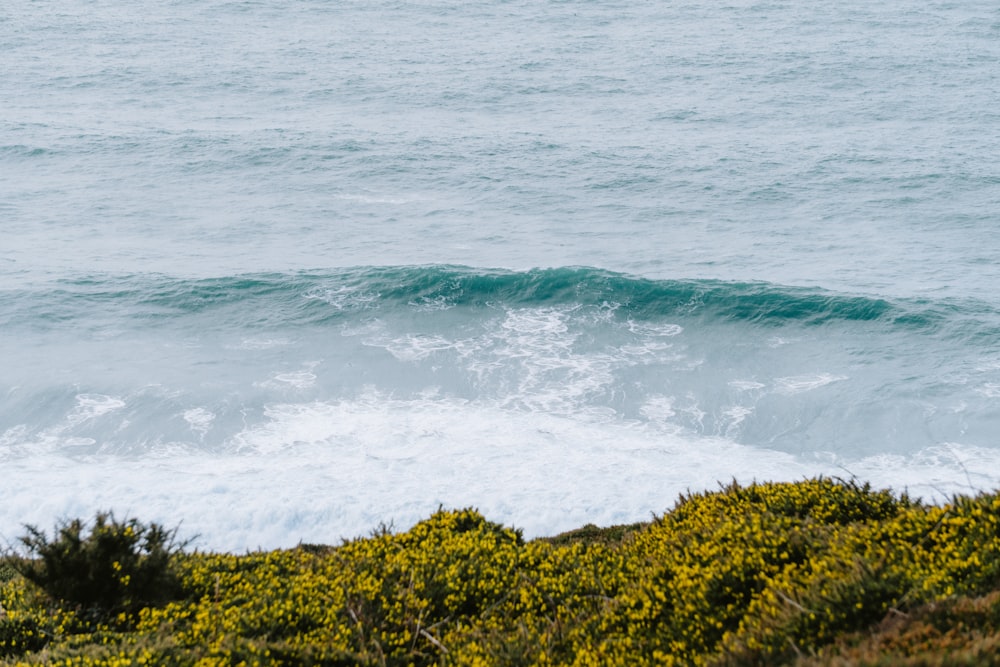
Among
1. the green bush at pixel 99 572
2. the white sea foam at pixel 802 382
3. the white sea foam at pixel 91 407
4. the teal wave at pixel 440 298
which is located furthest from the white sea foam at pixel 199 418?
the white sea foam at pixel 802 382

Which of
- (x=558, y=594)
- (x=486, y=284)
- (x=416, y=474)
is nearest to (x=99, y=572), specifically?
(x=558, y=594)

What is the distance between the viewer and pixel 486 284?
3675 cm

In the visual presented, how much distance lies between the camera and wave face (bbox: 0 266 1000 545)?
22000 millimetres

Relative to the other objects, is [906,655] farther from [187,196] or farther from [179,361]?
[187,196]

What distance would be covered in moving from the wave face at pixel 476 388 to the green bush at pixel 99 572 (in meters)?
10.4

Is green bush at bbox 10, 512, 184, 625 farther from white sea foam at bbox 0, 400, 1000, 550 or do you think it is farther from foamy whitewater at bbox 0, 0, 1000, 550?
white sea foam at bbox 0, 400, 1000, 550

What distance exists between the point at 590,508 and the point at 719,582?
12516 millimetres

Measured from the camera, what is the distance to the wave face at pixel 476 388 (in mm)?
22000

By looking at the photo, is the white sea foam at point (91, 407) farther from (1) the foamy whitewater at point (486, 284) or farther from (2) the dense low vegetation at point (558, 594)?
(2) the dense low vegetation at point (558, 594)

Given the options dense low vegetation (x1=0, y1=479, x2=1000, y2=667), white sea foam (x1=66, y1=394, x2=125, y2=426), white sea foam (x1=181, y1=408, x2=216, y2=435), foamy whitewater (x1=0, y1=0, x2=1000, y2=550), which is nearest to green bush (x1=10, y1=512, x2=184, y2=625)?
dense low vegetation (x1=0, y1=479, x2=1000, y2=667)

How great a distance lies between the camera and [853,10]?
101875mm

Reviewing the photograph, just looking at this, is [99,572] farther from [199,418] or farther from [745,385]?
[745,385]

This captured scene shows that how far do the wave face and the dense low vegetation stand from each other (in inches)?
395

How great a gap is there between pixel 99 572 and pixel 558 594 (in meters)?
5.27
